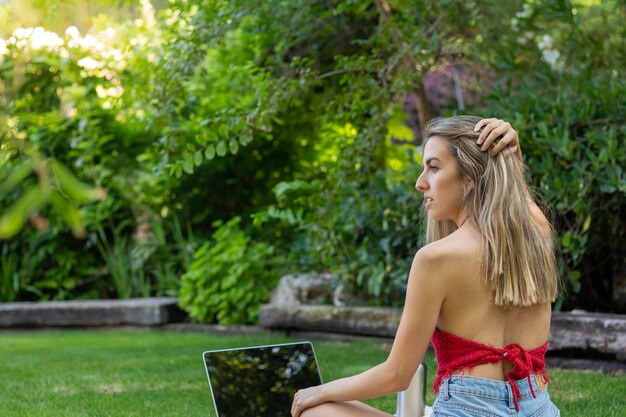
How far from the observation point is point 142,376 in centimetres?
490

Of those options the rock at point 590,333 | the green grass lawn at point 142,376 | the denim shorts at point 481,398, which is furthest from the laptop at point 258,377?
the rock at point 590,333

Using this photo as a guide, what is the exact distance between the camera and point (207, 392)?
442 centimetres

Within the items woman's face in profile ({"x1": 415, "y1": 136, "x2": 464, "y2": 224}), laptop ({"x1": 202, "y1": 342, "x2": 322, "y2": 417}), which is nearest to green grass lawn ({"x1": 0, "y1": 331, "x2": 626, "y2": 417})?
laptop ({"x1": 202, "y1": 342, "x2": 322, "y2": 417})

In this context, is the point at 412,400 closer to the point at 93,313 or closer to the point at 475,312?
the point at 475,312

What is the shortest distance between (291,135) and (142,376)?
345cm

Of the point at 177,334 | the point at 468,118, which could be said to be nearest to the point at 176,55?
the point at 177,334

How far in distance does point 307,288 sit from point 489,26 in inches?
93.2

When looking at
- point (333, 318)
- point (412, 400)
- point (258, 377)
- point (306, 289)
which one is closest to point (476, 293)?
point (258, 377)

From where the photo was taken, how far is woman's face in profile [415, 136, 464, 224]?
239 cm

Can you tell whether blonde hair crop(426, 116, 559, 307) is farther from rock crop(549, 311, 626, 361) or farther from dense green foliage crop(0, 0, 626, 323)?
rock crop(549, 311, 626, 361)

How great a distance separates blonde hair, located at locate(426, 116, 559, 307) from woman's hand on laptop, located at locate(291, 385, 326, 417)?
0.58 meters

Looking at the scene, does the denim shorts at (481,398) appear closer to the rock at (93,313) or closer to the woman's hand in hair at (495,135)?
the woman's hand in hair at (495,135)

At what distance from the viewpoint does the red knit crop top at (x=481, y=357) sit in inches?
89.2

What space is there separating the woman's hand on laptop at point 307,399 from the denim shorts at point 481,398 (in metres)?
0.34
